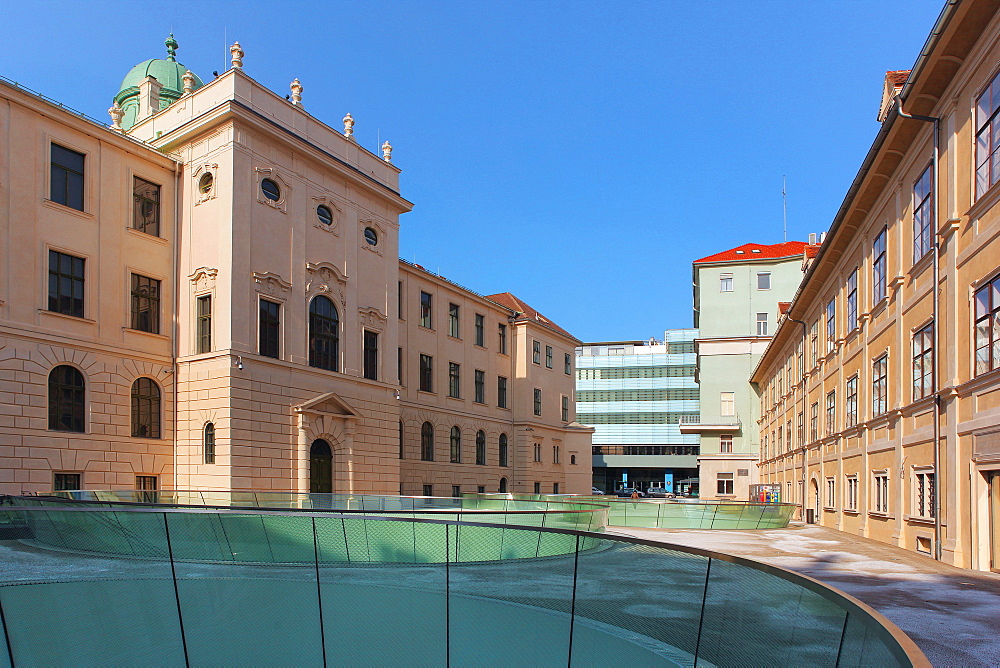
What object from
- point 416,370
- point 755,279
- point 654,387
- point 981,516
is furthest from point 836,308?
point 654,387

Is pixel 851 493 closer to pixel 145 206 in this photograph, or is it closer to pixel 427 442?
pixel 427 442

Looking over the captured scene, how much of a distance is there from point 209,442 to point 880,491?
22753 millimetres

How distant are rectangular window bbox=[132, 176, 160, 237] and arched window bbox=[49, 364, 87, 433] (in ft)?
20.9

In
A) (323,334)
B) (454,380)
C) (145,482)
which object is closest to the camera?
(145,482)

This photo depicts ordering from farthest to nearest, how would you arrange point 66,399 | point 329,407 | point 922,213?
point 329,407 → point 66,399 → point 922,213

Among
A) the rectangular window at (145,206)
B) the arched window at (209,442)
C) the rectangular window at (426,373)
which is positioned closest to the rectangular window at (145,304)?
the rectangular window at (145,206)

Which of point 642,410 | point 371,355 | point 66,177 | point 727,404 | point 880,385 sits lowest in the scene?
point 642,410

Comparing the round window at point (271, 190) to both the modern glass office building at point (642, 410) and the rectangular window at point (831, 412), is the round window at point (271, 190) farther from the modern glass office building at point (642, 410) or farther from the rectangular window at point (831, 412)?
the modern glass office building at point (642, 410)

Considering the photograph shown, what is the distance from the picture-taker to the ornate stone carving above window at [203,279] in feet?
100

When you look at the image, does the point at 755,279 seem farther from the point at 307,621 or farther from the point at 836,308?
the point at 307,621

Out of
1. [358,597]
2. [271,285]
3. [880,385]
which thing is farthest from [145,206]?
[358,597]

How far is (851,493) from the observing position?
26.8 metres

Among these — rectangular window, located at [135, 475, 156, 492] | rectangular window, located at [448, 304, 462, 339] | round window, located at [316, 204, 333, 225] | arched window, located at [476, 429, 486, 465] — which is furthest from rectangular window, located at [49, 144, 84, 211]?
arched window, located at [476, 429, 486, 465]

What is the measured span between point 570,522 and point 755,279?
173 ft
